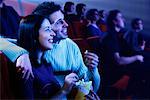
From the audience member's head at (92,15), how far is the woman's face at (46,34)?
24cm

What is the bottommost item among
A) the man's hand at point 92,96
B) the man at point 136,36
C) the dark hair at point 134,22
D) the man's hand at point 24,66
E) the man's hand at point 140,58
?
the man's hand at point 92,96

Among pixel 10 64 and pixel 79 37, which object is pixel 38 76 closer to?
pixel 10 64

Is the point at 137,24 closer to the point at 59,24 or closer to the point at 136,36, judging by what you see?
the point at 136,36

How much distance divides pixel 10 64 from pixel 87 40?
19.3 inches

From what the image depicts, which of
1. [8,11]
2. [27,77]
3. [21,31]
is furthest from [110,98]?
[8,11]

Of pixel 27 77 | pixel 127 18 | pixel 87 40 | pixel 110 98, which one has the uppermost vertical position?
pixel 127 18

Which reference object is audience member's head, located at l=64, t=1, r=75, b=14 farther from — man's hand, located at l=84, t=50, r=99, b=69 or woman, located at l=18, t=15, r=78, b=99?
man's hand, located at l=84, t=50, r=99, b=69

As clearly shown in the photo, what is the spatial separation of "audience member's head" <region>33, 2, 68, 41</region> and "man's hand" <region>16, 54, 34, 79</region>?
8.7 inches

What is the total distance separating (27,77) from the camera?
1.91m

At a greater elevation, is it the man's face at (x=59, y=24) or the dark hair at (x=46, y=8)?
the dark hair at (x=46, y=8)

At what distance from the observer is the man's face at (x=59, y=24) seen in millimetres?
1931

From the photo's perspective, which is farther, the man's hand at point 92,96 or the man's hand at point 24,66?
the man's hand at point 92,96

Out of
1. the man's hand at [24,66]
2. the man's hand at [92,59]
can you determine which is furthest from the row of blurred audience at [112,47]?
the man's hand at [24,66]

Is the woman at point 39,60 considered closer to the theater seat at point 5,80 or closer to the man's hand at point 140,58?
the theater seat at point 5,80
